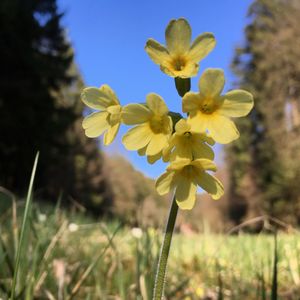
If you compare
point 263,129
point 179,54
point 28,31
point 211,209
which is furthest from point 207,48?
point 211,209

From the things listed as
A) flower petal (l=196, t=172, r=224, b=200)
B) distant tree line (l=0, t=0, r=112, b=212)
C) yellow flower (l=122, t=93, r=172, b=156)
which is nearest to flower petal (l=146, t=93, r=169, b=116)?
yellow flower (l=122, t=93, r=172, b=156)

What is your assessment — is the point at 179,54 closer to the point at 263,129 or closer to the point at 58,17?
the point at 58,17

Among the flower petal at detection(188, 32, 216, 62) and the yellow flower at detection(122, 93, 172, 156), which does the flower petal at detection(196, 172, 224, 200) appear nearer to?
the yellow flower at detection(122, 93, 172, 156)

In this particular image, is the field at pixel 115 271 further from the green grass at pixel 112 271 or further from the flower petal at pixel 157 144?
the flower petal at pixel 157 144

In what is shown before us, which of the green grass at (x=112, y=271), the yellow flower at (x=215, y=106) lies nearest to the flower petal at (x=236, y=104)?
the yellow flower at (x=215, y=106)

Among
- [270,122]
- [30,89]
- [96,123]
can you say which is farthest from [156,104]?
[270,122]
